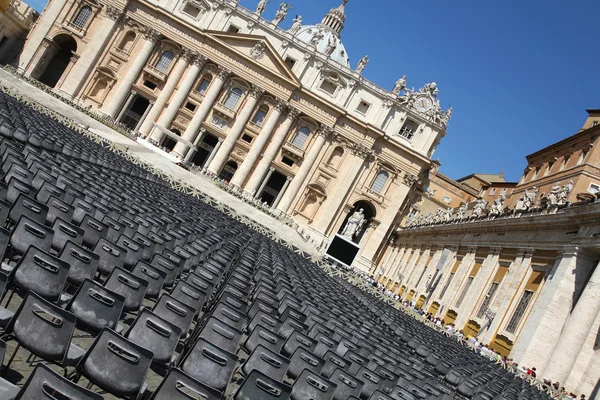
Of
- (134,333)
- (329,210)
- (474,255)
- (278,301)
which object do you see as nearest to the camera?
(134,333)

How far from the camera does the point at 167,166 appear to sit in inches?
1748

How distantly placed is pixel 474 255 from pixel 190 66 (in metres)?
41.7

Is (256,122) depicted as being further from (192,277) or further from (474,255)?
Result: (192,277)

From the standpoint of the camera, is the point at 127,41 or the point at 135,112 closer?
the point at 127,41

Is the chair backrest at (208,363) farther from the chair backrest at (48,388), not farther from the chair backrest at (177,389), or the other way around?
the chair backrest at (48,388)

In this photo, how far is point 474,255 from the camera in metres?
36.0

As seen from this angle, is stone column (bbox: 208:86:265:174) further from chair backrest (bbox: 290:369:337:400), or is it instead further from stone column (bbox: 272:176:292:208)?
chair backrest (bbox: 290:369:337:400)

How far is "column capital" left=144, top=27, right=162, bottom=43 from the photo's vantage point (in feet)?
207

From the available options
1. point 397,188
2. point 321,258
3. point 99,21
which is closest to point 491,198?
point 397,188

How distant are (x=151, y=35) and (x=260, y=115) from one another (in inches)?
617

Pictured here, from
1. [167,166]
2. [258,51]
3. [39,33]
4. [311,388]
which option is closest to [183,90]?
[258,51]

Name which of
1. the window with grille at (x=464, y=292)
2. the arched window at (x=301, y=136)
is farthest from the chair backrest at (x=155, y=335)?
the arched window at (x=301, y=136)

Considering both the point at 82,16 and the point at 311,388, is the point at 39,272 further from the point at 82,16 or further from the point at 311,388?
the point at 82,16

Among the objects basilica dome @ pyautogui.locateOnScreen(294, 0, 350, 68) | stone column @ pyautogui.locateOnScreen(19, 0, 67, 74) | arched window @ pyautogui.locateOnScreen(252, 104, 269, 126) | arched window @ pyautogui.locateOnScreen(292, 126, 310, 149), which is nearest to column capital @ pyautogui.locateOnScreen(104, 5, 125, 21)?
stone column @ pyautogui.locateOnScreen(19, 0, 67, 74)
